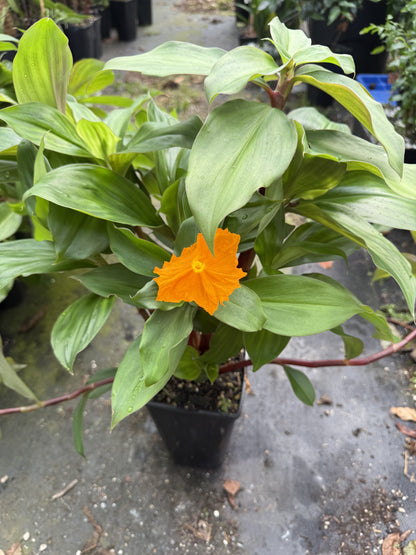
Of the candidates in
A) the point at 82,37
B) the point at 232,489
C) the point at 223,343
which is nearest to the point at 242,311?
the point at 223,343

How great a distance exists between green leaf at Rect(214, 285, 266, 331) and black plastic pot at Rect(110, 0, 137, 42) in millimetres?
3553

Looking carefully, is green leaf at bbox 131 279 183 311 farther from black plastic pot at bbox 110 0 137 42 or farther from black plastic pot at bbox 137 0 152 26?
black plastic pot at bbox 137 0 152 26

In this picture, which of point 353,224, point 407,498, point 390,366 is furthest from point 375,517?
point 353,224

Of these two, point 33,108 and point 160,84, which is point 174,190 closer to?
point 33,108

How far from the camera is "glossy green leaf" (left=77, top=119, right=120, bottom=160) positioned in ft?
2.38

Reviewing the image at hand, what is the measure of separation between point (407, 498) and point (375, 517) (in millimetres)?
104

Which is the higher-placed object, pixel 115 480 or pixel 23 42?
pixel 23 42

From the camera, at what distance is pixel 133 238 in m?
0.64

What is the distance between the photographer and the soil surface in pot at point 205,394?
0.94 metres

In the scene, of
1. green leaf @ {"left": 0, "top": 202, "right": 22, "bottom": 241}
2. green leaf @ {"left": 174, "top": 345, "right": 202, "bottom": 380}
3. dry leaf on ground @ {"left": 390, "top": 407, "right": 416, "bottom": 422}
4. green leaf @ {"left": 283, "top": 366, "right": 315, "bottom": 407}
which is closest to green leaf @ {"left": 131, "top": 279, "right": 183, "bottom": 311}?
green leaf @ {"left": 174, "top": 345, "right": 202, "bottom": 380}

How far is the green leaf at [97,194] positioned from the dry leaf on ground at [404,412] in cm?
95

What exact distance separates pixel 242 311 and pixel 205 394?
1.42 feet

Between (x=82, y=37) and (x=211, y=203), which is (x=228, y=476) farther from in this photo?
(x=82, y=37)

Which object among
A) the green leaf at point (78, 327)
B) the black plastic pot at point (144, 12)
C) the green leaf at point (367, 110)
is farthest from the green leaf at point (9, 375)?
the black plastic pot at point (144, 12)
